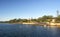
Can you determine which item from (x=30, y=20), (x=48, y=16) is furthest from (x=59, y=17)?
(x=30, y=20)

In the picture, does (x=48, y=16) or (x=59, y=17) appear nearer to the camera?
(x=59, y=17)

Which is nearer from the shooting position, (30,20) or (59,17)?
(59,17)

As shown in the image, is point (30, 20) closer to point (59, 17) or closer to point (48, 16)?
point (48, 16)

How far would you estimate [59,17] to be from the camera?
137 meters

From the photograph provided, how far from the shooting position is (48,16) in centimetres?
16712

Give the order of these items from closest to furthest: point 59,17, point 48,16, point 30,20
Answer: point 59,17 < point 48,16 < point 30,20

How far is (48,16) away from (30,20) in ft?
106

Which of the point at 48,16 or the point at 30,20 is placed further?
the point at 30,20

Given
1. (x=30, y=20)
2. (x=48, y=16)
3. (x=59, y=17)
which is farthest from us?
(x=30, y=20)

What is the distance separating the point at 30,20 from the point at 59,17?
60.8 metres

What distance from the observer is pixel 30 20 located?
190625mm

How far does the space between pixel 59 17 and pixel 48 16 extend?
31.0m
